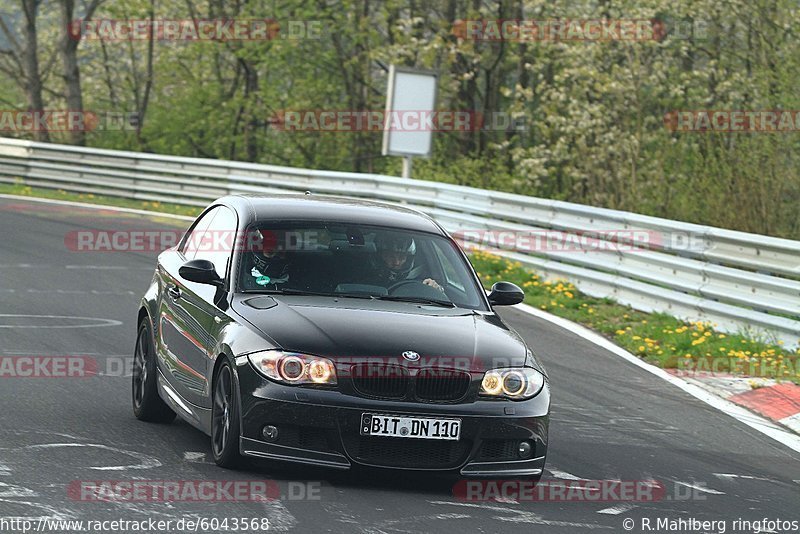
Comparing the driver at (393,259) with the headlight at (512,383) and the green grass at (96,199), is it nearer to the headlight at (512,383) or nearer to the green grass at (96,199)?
the headlight at (512,383)

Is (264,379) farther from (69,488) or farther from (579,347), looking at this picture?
(579,347)

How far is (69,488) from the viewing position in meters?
7.03

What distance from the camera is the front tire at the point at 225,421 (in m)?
7.47

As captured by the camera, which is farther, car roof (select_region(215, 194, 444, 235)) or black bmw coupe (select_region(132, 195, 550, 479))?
car roof (select_region(215, 194, 444, 235))

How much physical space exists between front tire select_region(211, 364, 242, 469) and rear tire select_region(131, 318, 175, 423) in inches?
55.8

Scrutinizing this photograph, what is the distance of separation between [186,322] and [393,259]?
1.29m

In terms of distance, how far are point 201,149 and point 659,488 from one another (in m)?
32.6

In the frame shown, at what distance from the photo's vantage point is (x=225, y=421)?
7.66 meters

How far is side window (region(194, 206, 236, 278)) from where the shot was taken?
341 inches

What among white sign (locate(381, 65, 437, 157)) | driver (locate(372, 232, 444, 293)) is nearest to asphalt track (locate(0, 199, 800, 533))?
driver (locate(372, 232, 444, 293))

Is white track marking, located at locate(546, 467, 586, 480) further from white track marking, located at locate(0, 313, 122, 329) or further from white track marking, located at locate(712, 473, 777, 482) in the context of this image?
white track marking, located at locate(0, 313, 122, 329)

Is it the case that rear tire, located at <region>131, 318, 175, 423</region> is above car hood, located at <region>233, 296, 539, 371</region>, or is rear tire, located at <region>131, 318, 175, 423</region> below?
below

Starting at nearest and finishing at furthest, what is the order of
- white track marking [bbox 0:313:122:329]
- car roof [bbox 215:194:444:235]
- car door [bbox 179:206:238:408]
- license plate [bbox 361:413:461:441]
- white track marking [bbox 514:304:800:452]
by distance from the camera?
license plate [bbox 361:413:461:441] → car door [bbox 179:206:238:408] → car roof [bbox 215:194:444:235] → white track marking [bbox 514:304:800:452] → white track marking [bbox 0:313:122:329]

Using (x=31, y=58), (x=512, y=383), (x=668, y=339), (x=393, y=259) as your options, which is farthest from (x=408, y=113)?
(x=31, y=58)
